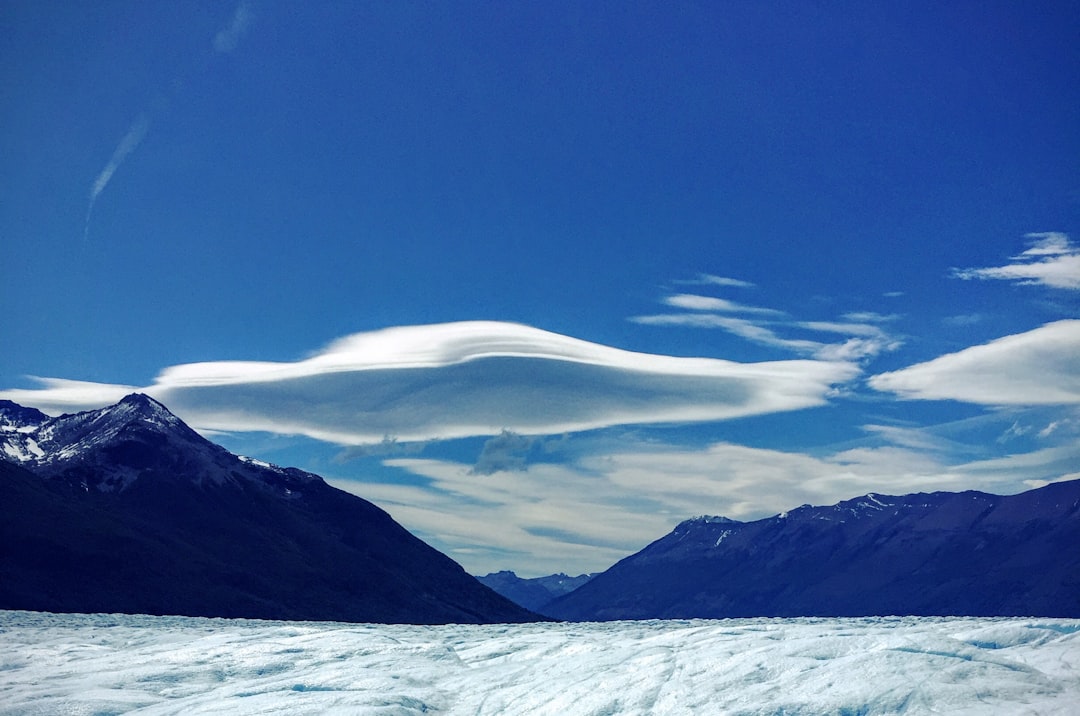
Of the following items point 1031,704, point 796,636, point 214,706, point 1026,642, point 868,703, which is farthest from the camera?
point 796,636

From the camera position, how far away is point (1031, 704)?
22250mm

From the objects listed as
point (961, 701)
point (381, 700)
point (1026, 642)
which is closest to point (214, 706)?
point (381, 700)

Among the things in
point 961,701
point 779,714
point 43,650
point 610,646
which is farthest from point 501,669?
point 43,650

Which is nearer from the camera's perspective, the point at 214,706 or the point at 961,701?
the point at 961,701

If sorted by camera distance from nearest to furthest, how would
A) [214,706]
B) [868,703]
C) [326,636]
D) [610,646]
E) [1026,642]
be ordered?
A: 1. [868,703]
2. [1026,642]
3. [214,706]
4. [610,646]
5. [326,636]

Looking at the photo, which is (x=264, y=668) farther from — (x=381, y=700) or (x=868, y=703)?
(x=868, y=703)

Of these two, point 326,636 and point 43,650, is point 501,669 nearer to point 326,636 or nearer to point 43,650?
point 326,636

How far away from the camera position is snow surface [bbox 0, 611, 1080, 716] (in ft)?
80.5

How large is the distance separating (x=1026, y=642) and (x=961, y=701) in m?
7.06

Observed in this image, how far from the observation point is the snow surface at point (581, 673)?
24.5 meters

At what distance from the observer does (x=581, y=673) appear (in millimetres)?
31984

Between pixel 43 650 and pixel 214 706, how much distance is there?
874 inches

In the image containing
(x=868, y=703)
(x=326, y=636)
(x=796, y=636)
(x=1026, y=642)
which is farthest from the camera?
(x=326, y=636)

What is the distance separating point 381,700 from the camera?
30109 millimetres
